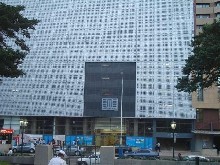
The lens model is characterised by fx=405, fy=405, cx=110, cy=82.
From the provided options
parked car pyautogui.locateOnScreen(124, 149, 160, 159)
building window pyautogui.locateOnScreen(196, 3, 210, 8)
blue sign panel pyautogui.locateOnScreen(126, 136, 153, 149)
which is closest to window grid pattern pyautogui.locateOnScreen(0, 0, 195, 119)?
building window pyautogui.locateOnScreen(196, 3, 210, 8)

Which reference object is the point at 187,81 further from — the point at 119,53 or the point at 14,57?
the point at 119,53

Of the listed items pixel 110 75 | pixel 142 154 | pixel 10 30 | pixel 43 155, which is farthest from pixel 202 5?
pixel 43 155

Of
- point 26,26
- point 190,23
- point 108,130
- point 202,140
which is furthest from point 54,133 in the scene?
point 26,26

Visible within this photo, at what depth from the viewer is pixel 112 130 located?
3351 inches

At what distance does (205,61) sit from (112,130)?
60.5 meters

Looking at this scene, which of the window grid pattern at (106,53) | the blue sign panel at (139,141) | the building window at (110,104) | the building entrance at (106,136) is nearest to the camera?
the blue sign panel at (139,141)

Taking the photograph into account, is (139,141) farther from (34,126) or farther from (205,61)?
(205,61)

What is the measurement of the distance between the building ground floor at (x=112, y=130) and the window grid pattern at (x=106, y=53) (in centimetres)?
237

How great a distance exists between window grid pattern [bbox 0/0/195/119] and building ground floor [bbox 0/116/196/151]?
7.78 feet

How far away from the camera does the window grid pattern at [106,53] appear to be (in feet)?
271

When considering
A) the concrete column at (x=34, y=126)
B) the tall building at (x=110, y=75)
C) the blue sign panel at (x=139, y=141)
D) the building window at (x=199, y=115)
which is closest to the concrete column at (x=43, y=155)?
the blue sign panel at (x=139, y=141)

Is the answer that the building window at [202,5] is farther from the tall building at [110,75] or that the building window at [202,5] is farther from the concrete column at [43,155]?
the concrete column at [43,155]

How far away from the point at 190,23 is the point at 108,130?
1134 inches

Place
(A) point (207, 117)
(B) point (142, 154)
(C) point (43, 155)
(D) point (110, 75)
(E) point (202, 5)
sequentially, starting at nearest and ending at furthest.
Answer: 1. (C) point (43, 155)
2. (B) point (142, 154)
3. (A) point (207, 117)
4. (D) point (110, 75)
5. (E) point (202, 5)
